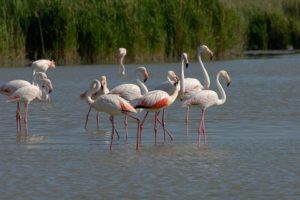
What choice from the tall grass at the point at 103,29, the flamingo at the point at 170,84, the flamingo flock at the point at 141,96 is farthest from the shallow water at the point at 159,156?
the tall grass at the point at 103,29

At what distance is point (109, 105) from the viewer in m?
10.5

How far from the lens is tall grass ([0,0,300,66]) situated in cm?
2856

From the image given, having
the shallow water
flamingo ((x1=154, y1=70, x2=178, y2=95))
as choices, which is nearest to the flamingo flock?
flamingo ((x1=154, y1=70, x2=178, y2=95))

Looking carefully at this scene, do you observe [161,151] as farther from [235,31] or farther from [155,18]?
[235,31]

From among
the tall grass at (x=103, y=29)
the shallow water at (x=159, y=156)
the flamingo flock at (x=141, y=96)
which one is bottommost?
the shallow water at (x=159, y=156)

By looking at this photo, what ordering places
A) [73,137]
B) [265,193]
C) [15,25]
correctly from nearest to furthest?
[265,193] → [73,137] → [15,25]

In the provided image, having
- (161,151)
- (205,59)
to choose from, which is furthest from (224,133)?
Answer: (205,59)

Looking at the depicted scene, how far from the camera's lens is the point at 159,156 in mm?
9828

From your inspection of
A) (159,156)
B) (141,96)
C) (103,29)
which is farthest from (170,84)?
(103,29)

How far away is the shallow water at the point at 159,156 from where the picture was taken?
25.8 feet

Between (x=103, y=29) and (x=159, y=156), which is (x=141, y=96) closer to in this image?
(x=159, y=156)

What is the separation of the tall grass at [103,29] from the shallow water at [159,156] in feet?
39.5

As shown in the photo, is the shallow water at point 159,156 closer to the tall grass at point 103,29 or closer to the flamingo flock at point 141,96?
Answer: the flamingo flock at point 141,96

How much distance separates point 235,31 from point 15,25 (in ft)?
32.7
